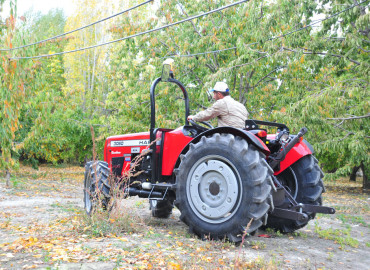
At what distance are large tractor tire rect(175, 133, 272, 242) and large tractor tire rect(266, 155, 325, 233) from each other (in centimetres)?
127

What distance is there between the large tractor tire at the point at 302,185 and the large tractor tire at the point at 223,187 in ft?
4.18

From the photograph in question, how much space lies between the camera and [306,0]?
1191 centimetres

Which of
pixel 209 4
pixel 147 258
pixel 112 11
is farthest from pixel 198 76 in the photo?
pixel 112 11

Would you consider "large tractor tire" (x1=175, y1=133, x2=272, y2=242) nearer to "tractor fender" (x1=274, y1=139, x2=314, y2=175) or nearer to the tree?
"tractor fender" (x1=274, y1=139, x2=314, y2=175)

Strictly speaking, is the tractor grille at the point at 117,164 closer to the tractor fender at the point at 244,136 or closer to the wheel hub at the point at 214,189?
the tractor fender at the point at 244,136

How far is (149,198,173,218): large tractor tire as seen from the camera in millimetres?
7607

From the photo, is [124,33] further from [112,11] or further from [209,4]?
[112,11]

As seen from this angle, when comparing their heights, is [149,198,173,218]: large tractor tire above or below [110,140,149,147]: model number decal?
below

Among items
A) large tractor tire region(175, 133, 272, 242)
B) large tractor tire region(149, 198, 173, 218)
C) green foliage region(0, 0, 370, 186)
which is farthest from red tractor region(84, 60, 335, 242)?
green foliage region(0, 0, 370, 186)

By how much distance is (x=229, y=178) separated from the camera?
5395mm

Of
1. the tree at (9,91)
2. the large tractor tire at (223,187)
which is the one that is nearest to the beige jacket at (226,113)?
the large tractor tire at (223,187)

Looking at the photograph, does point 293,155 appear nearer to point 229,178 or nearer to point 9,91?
point 229,178

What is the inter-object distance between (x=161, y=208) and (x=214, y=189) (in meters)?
2.45

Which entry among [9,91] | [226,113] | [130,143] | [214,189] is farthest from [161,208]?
[9,91]
